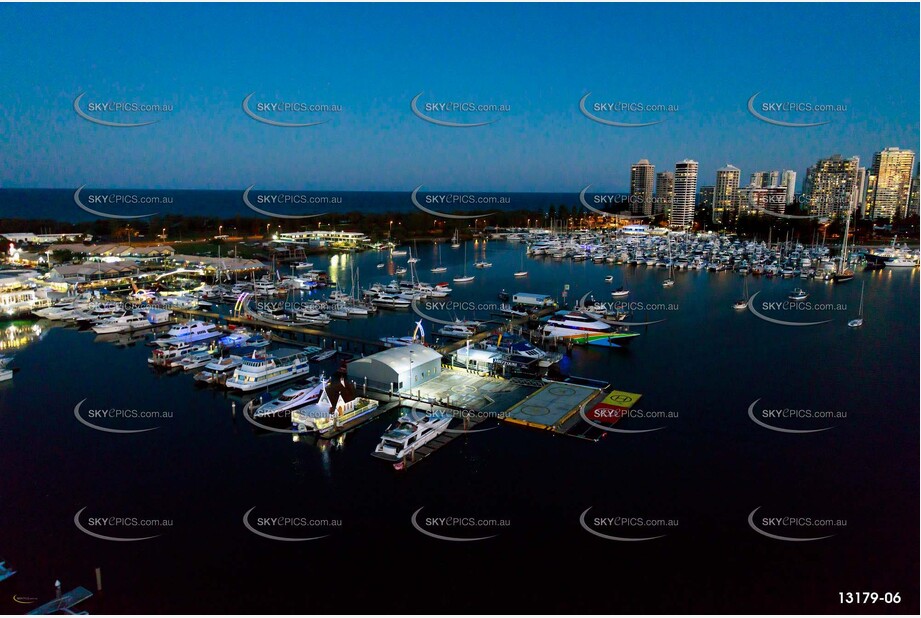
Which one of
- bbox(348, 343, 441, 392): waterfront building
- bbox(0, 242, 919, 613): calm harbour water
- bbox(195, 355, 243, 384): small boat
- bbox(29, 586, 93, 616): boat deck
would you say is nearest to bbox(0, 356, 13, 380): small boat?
bbox(0, 242, 919, 613): calm harbour water

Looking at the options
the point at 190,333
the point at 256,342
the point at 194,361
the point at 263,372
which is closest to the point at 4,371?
the point at 194,361

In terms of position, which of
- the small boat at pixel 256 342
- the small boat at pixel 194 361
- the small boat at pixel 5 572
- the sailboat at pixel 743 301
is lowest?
the small boat at pixel 5 572

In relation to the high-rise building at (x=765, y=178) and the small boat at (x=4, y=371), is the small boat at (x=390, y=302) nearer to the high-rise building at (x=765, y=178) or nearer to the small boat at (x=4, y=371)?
the small boat at (x=4, y=371)

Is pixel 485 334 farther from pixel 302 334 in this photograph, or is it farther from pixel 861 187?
pixel 861 187

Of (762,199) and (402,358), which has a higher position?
(762,199)

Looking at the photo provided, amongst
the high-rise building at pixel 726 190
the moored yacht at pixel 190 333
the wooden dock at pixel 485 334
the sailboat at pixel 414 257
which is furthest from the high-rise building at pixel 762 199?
the moored yacht at pixel 190 333

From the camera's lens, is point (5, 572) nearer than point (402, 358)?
Yes
